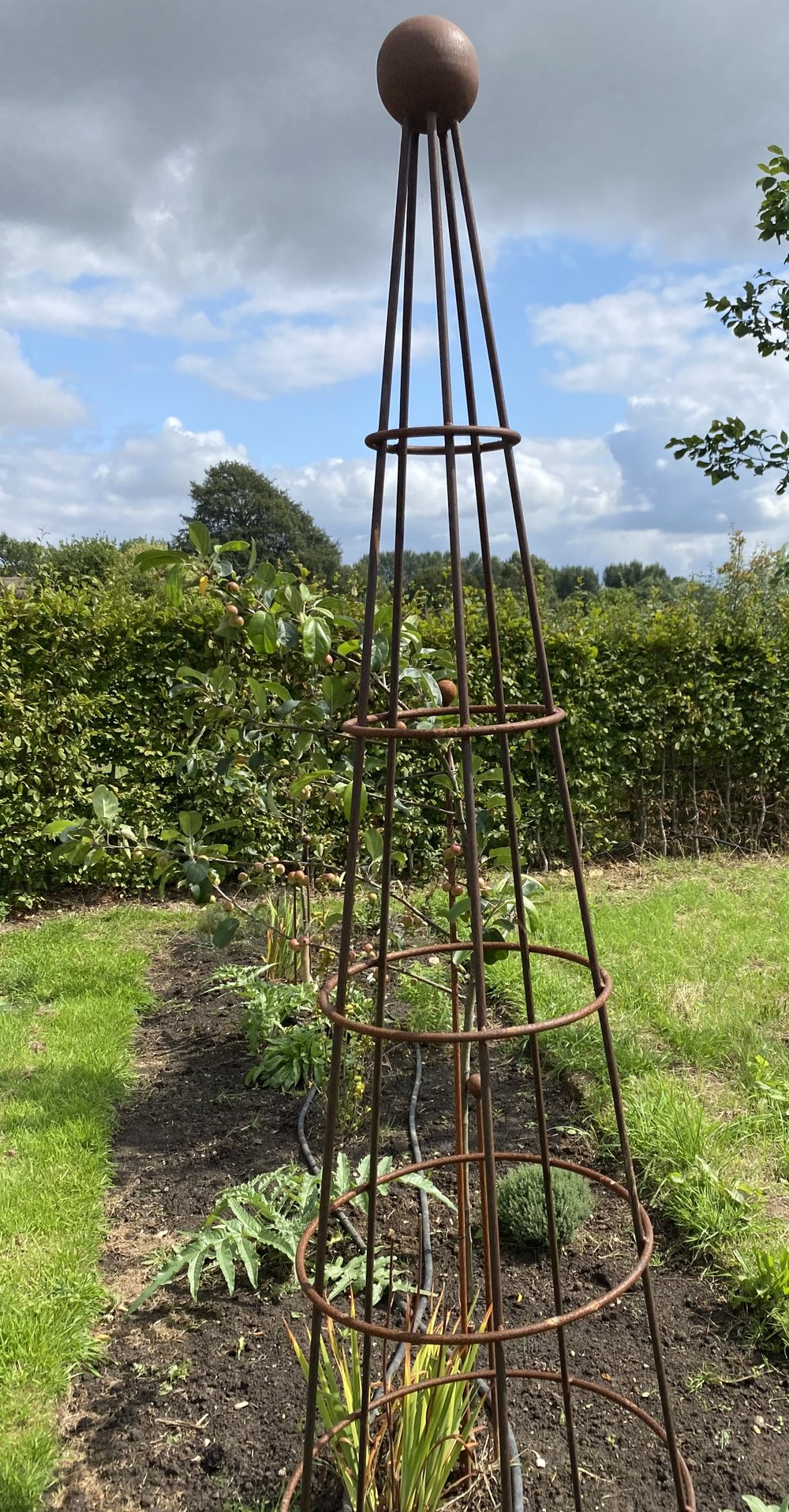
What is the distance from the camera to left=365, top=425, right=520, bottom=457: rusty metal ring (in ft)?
4.76

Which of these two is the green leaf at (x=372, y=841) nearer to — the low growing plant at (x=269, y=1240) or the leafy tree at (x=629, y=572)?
the low growing plant at (x=269, y=1240)

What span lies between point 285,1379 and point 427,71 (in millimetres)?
2508

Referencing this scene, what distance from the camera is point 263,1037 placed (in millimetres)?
3746

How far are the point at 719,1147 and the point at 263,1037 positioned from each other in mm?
1740

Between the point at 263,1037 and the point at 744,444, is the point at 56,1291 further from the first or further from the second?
the point at 744,444

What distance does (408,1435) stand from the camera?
1.63m

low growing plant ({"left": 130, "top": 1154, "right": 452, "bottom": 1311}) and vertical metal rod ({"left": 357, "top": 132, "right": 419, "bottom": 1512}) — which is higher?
vertical metal rod ({"left": 357, "top": 132, "right": 419, "bottom": 1512})

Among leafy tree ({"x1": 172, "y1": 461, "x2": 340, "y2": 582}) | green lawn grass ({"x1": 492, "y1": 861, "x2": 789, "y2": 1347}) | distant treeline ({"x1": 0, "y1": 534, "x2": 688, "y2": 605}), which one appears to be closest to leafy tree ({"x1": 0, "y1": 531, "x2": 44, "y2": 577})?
distant treeline ({"x1": 0, "y1": 534, "x2": 688, "y2": 605})

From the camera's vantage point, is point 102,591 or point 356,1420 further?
point 102,591

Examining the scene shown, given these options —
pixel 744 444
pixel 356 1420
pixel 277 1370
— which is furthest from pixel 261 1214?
pixel 744 444

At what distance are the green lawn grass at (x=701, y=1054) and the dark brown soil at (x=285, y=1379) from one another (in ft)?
0.42

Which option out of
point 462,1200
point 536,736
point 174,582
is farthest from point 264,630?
point 536,736

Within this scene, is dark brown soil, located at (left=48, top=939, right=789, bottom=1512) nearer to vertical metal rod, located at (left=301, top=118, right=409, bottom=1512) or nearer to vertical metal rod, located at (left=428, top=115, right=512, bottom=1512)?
vertical metal rod, located at (left=301, top=118, right=409, bottom=1512)

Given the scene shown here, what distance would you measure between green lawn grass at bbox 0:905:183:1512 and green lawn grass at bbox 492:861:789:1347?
5.12 feet
